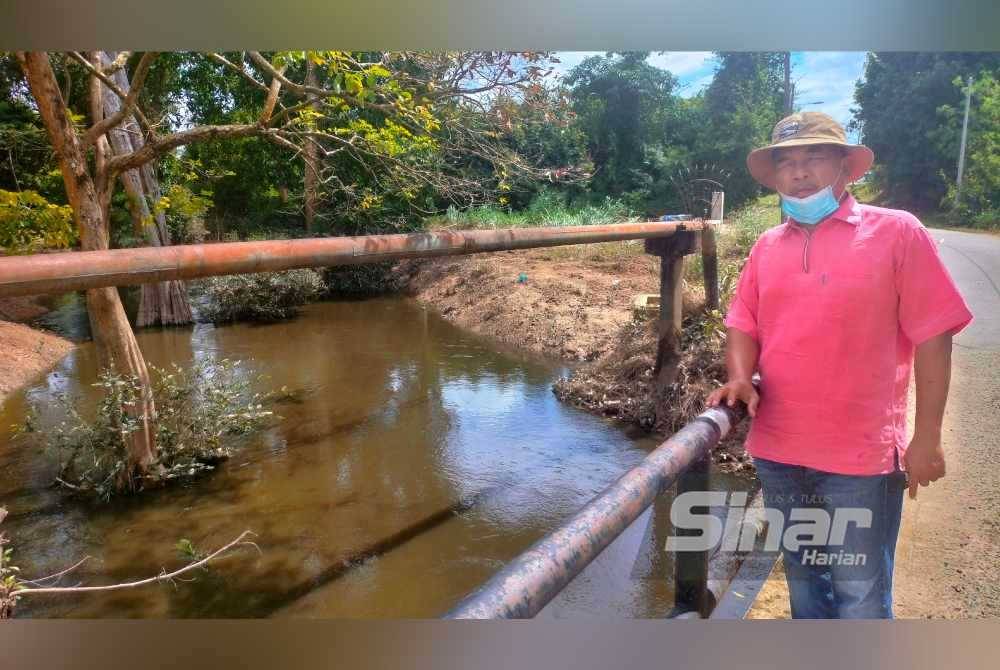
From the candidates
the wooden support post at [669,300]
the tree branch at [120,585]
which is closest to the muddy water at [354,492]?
the tree branch at [120,585]

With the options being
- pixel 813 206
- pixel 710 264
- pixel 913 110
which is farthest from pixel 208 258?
pixel 710 264

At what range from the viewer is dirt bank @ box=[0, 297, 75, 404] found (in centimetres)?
291

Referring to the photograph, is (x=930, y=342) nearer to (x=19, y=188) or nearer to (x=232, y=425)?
(x=232, y=425)

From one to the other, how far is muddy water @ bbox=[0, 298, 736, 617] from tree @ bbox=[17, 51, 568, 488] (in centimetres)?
35

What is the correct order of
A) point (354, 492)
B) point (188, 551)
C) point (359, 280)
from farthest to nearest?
point (359, 280) < point (354, 492) < point (188, 551)

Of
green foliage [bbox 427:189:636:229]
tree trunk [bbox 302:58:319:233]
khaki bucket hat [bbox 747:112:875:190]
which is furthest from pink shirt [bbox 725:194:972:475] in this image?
tree trunk [bbox 302:58:319:233]

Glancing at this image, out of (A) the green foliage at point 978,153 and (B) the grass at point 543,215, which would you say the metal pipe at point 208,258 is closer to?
(B) the grass at point 543,215

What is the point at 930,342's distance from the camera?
3.70 ft

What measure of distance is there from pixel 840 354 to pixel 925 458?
24 centimetres

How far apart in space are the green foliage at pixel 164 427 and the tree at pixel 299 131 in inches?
2.4

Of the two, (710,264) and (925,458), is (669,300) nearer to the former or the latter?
(710,264)

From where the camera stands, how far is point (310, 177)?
9.27 ft
